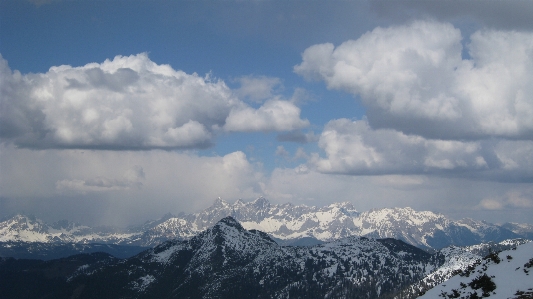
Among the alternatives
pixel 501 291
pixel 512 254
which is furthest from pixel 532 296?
pixel 512 254

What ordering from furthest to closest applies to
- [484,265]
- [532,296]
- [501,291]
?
[484,265]
[501,291]
[532,296]

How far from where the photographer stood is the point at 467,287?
57781mm

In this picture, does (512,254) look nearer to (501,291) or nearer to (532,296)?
(501,291)

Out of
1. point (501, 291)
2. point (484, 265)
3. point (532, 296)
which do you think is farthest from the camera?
point (484, 265)

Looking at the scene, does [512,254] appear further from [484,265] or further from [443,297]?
[443,297]

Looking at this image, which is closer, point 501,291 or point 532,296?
point 532,296

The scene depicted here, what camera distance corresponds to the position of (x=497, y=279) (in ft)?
185

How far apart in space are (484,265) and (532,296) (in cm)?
1314

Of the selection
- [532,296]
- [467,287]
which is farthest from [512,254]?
[532,296]

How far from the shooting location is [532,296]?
48562mm

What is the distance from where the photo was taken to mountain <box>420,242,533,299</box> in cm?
5316

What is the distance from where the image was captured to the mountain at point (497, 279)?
174 feet

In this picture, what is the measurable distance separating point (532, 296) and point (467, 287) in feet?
32.2

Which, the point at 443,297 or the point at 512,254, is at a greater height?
the point at 512,254
